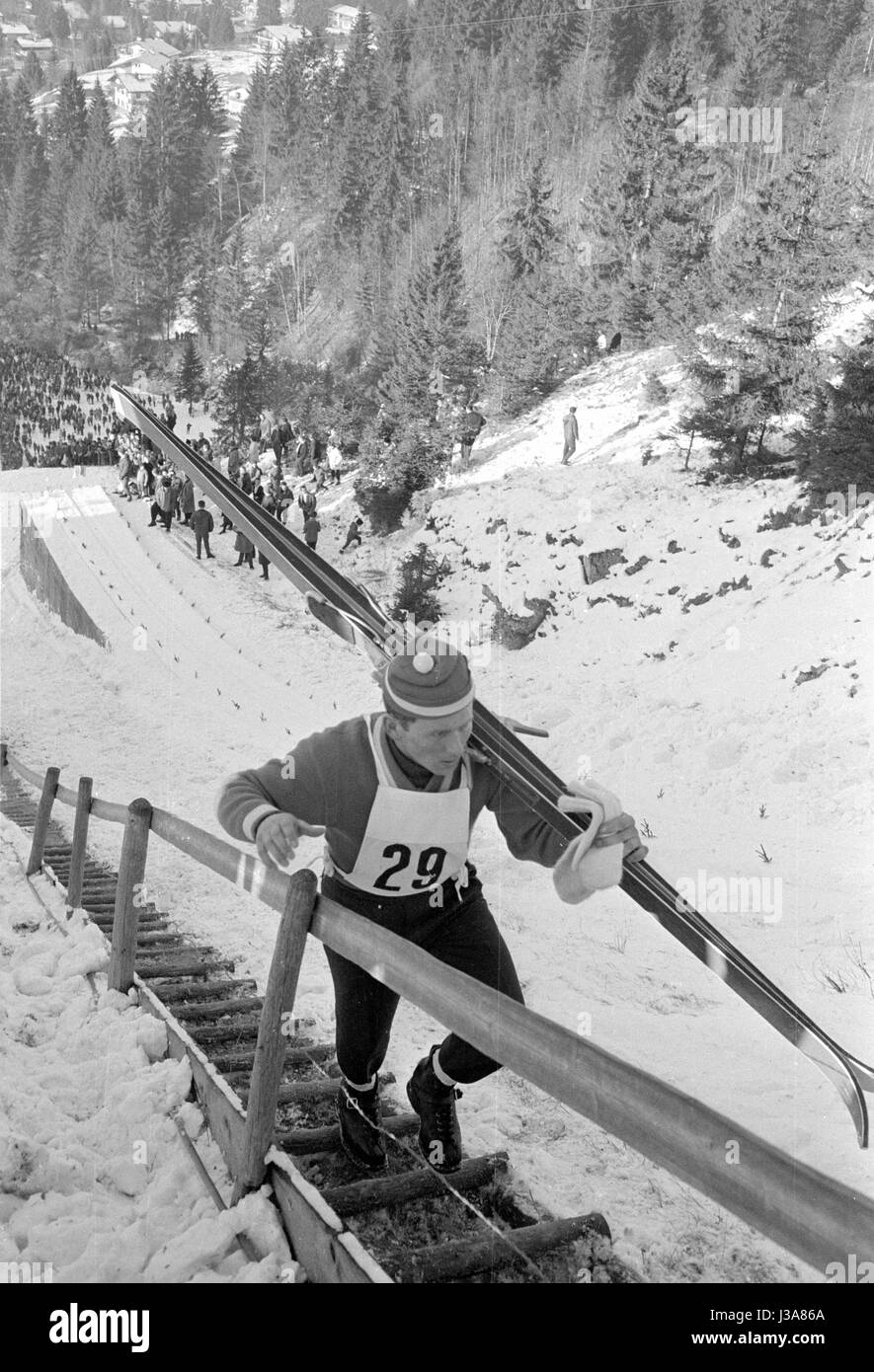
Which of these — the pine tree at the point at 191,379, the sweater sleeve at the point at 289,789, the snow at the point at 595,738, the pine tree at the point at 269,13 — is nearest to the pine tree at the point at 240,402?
the pine tree at the point at 191,379

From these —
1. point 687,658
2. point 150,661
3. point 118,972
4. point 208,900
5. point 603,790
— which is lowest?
point 150,661

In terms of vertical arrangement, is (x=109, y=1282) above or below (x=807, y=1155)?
above

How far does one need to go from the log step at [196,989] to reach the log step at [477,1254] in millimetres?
2213

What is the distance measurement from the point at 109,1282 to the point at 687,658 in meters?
11.9

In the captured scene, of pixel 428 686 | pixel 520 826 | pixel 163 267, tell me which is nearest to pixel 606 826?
pixel 520 826

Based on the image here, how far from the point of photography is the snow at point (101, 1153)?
2479 mm

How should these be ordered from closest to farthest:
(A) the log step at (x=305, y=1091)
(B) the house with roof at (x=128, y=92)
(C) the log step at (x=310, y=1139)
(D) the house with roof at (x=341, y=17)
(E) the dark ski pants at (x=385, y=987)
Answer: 1. (E) the dark ski pants at (x=385, y=987)
2. (C) the log step at (x=310, y=1139)
3. (A) the log step at (x=305, y=1091)
4. (B) the house with roof at (x=128, y=92)
5. (D) the house with roof at (x=341, y=17)

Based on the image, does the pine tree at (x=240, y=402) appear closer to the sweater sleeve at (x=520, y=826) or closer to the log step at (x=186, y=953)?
the log step at (x=186, y=953)

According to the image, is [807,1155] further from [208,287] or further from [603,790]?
[208,287]

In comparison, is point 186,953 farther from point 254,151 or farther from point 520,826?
point 254,151

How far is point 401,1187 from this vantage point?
110 inches

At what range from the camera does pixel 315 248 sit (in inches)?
2461
